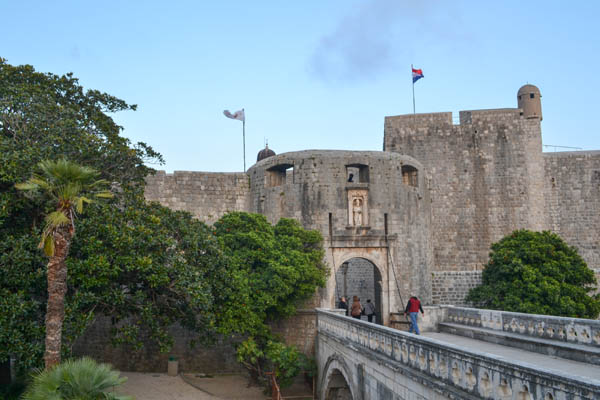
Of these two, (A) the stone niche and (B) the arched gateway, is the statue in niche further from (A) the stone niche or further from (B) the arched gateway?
(B) the arched gateway

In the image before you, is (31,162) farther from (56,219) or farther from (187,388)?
(187,388)

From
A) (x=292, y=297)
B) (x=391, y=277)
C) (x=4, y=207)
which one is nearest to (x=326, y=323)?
(x=292, y=297)

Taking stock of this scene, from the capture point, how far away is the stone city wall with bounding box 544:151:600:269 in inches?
1146

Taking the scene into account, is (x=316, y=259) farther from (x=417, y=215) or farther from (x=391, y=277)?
(x=417, y=215)

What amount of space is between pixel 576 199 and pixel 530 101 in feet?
19.9

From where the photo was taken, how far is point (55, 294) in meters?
11.6

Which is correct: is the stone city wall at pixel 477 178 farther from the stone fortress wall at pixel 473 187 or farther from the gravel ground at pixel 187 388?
the gravel ground at pixel 187 388

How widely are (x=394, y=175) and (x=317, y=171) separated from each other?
11.2 feet

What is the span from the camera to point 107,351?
23.4m

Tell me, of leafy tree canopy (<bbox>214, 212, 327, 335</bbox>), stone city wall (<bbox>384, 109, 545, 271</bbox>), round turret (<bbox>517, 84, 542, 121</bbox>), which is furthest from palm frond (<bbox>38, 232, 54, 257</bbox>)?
round turret (<bbox>517, 84, 542, 121</bbox>)

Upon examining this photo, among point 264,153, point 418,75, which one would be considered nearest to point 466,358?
point 418,75

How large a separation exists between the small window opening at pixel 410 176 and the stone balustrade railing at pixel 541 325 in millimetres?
8874

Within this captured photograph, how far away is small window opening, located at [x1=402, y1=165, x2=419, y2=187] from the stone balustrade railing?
8.87 meters

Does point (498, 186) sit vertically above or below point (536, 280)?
above
